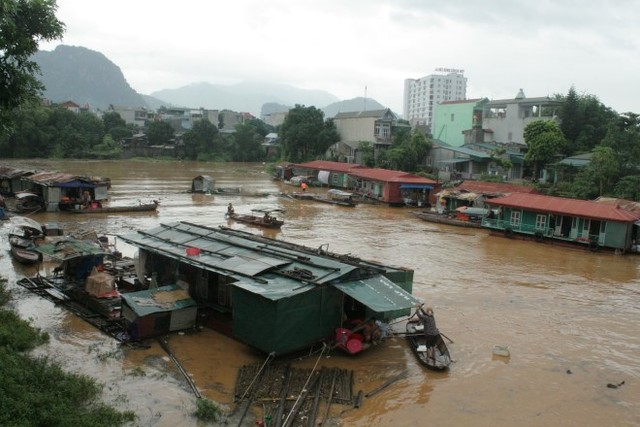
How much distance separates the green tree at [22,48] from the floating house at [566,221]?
23.5m

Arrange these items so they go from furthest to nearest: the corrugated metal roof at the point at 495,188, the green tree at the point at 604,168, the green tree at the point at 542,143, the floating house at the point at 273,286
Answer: the green tree at the point at 542,143
the corrugated metal roof at the point at 495,188
the green tree at the point at 604,168
the floating house at the point at 273,286

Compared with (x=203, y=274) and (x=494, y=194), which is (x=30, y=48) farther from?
(x=494, y=194)

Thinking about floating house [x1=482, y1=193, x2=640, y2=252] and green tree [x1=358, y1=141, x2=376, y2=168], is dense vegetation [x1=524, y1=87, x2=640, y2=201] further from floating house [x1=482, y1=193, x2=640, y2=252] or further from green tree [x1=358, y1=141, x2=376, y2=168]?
green tree [x1=358, y1=141, x2=376, y2=168]

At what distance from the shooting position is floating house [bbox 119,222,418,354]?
10.7 meters

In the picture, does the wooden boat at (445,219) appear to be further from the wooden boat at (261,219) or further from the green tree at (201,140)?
the green tree at (201,140)

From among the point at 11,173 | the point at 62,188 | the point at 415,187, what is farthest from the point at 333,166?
the point at 11,173

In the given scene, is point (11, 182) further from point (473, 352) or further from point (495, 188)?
point (473, 352)

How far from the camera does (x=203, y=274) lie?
1352 cm

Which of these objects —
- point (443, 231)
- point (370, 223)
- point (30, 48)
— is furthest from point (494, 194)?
point (30, 48)

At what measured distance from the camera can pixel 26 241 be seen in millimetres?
19094

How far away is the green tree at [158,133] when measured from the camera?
258ft

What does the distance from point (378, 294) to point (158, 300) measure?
515cm

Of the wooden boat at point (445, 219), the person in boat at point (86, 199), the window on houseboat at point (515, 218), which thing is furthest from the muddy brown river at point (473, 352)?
the wooden boat at point (445, 219)

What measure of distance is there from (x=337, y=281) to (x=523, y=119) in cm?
4355
